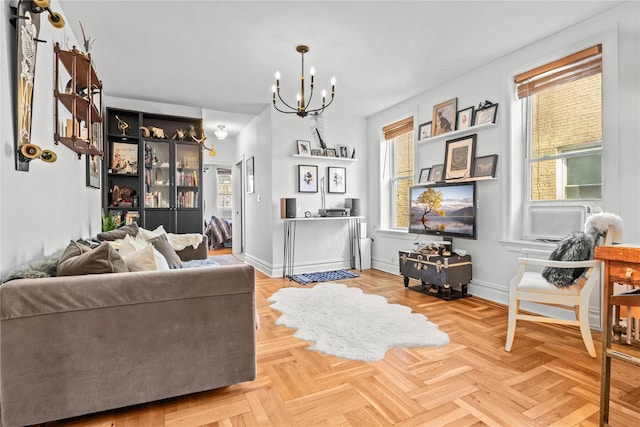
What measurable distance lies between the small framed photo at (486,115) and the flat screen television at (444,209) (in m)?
0.71

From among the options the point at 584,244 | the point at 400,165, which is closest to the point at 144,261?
the point at 584,244

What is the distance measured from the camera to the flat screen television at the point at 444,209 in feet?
11.9

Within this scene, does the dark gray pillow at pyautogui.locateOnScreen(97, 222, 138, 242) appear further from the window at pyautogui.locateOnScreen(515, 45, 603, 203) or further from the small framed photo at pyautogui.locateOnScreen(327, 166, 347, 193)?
the window at pyautogui.locateOnScreen(515, 45, 603, 203)

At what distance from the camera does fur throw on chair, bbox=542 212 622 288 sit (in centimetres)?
226

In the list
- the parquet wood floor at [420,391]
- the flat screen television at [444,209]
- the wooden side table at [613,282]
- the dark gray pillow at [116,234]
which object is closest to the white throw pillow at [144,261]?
the parquet wood floor at [420,391]

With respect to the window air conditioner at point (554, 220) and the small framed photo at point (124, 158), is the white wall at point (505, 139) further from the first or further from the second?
the small framed photo at point (124, 158)

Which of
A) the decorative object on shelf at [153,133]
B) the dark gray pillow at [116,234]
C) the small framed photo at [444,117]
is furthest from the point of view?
the decorative object on shelf at [153,133]

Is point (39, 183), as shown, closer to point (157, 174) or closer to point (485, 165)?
point (157, 174)

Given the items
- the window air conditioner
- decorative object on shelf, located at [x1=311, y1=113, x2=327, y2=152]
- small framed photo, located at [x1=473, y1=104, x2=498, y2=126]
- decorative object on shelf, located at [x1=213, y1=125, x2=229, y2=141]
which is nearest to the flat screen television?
the window air conditioner

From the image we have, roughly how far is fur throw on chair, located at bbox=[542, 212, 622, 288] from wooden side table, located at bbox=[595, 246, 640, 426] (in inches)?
40.3

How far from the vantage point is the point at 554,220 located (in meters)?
3.14

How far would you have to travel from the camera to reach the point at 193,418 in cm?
160

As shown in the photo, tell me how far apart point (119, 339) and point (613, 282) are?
7.26ft

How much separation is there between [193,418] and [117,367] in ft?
1.43
